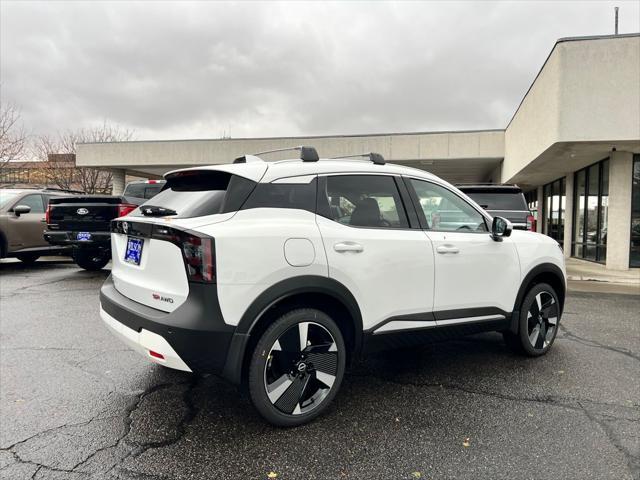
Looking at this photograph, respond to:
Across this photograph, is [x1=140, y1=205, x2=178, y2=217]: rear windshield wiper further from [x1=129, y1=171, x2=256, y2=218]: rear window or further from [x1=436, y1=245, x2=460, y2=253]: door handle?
[x1=436, y1=245, x2=460, y2=253]: door handle

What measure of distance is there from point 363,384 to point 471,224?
171 cm

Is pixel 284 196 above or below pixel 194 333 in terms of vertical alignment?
above

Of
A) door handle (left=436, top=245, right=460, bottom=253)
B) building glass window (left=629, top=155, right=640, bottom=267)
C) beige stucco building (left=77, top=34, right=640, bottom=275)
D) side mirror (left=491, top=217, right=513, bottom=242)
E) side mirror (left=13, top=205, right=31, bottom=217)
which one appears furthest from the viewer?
building glass window (left=629, top=155, right=640, bottom=267)

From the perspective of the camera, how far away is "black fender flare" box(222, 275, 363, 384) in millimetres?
2615

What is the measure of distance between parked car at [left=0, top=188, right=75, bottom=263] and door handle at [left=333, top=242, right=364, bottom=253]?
333 inches

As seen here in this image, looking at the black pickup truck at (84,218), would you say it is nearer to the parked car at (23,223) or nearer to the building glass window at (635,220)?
the parked car at (23,223)

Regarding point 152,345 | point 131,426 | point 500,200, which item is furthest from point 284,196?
point 500,200

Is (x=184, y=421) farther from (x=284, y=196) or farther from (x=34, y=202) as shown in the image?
(x=34, y=202)

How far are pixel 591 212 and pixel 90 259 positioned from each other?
14.8 meters

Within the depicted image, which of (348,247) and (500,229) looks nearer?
(348,247)

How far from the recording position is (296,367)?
2.87 metres

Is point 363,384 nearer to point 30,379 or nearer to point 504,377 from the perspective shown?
point 504,377

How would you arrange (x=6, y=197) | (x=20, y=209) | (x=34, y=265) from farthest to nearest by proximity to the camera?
(x=34, y=265) → (x=6, y=197) → (x=20, y=209)

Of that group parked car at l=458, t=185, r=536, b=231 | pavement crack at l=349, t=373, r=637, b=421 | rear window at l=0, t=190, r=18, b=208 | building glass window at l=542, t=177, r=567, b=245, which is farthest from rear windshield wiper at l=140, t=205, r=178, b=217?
building glass window at l=542, t=177, r=567, b=245
